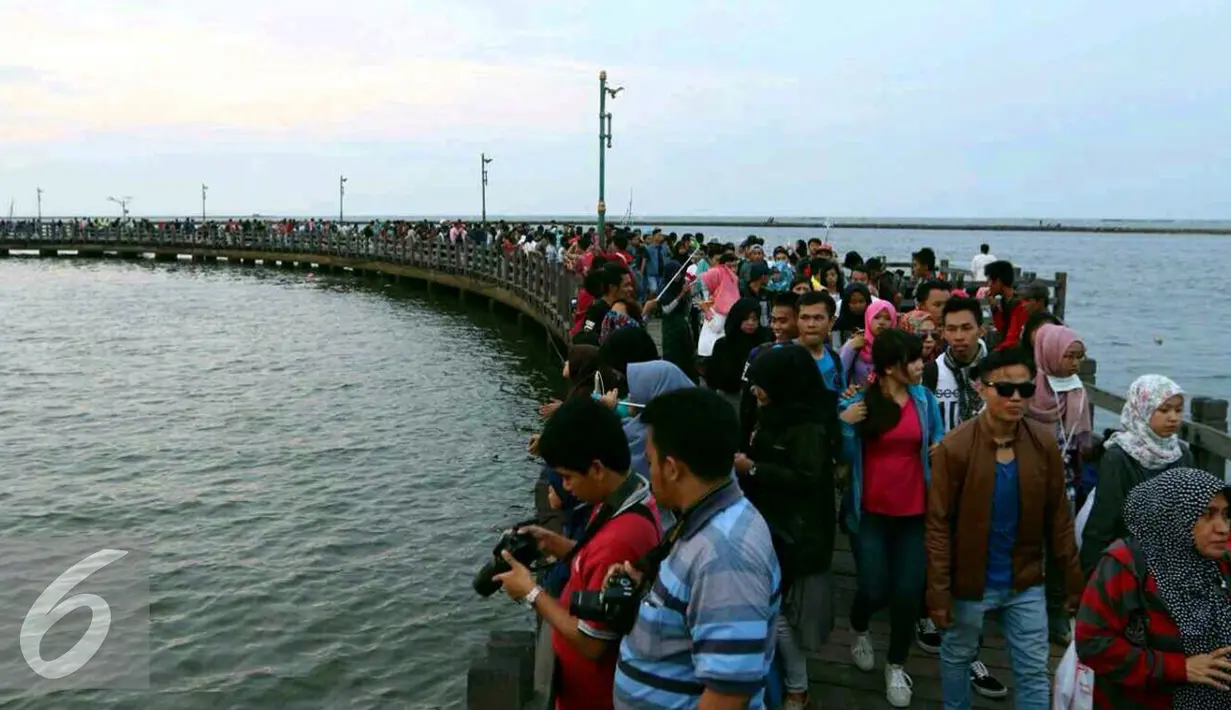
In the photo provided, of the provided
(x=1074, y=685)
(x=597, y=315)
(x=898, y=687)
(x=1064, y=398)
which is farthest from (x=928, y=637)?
(x=597, y=315)

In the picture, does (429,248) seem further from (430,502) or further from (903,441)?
(903,441)

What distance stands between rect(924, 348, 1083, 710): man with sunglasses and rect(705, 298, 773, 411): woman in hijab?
7.35 feet

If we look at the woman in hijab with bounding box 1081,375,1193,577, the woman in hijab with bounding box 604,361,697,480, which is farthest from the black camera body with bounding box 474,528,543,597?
the woman in hijab with bounding box 1081,375,1193,577

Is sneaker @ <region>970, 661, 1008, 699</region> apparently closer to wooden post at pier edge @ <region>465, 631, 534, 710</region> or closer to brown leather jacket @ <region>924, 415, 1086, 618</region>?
brown leather jacket @ <region>924, 415, 1086, 618</region>

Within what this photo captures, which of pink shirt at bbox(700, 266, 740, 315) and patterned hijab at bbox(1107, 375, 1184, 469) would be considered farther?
pink shirt at bbox(700, 266, 740, 315)

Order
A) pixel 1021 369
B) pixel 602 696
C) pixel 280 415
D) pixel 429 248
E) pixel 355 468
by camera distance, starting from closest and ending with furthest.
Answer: pixel 602 696 < pixel 1021 369 < pixel 355 468 < pixel 280 415 < pixel 429 248

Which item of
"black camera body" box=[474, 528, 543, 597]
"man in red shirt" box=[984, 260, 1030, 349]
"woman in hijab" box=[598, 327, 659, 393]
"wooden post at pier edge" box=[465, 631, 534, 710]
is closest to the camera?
"black camera body" box=[474, 528, 543, 597]

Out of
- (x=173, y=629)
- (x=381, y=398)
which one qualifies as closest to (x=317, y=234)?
(x=381, y=398)

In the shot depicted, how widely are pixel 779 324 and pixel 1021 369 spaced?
2.17m

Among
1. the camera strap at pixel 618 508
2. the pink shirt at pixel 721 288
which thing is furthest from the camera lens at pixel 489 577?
the pink shirt at pixel 721 288

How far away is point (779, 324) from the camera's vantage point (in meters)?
5.66

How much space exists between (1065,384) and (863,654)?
1826mm

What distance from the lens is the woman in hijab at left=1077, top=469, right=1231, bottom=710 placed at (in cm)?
267

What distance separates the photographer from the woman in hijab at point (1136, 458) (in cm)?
362
